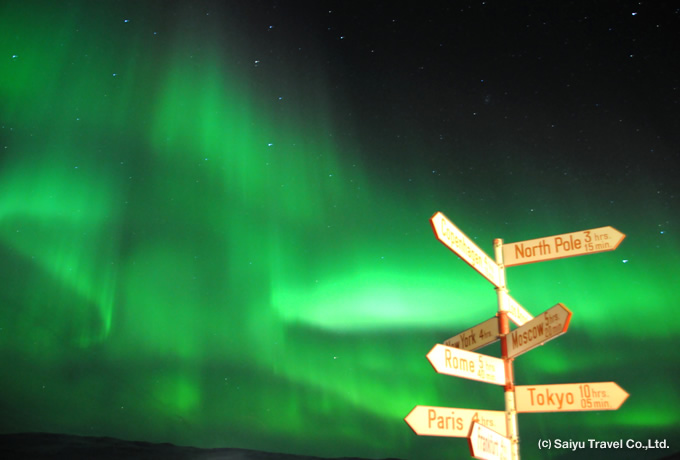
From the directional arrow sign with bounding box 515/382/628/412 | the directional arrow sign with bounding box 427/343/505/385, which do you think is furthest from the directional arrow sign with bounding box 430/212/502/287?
the directional arrow sign with bounding box 515/382/628/412

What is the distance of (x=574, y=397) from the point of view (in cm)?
515

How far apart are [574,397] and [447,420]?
4.02 ft

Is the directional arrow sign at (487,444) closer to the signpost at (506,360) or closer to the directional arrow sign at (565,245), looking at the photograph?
the signpost at (506,360)

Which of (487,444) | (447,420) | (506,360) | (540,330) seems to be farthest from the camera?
(506,360)

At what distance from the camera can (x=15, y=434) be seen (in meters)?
136

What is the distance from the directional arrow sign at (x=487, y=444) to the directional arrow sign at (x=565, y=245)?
80.5 inches

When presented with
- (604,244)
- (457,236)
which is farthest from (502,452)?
(604,244)

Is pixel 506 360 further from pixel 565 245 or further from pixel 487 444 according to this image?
pixel 565 245

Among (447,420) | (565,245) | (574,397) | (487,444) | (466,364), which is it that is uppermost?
(565,245)

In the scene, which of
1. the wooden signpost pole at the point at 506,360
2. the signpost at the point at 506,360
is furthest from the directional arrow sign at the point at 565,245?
the wooden signpost pole at the point at 506,360

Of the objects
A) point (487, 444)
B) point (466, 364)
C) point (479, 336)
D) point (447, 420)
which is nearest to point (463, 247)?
point (479, 336)

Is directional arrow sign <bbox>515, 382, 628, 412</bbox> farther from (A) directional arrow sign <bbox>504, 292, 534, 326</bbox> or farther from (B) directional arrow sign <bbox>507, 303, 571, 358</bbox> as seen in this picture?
(A) directional arrow sign <bbox>504, 292, 534, 326</bbox>

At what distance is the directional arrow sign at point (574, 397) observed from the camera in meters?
5.07

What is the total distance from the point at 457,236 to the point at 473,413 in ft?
5.74
